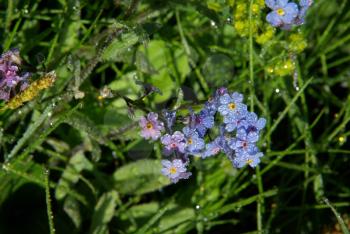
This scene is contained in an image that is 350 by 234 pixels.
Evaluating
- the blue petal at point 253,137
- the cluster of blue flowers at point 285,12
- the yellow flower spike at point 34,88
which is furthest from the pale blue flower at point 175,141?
the cluster of blue flowers at point 285,12

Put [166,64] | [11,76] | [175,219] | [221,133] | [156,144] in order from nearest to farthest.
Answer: [11,76] → [221,133] → [156,144] → [175,219] → [166,64]

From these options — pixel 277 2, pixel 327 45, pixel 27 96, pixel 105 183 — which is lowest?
pixel 27 96

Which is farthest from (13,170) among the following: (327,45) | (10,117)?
(327,45)

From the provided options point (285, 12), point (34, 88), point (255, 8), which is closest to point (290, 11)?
point (285, 12)

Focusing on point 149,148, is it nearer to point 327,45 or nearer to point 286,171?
point 286,171

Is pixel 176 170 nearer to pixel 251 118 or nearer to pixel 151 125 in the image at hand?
pixel 151 125
